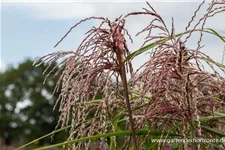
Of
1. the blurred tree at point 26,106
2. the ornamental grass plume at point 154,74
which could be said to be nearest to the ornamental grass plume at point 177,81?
the ornamental grass plume at point 154,74

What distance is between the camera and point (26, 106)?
30.6 metres

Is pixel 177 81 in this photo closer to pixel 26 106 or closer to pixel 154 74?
pixel 154 74

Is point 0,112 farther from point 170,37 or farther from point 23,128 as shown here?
point 170,37

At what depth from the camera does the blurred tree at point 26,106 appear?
29141mm

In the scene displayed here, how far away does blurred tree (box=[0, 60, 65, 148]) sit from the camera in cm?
2914

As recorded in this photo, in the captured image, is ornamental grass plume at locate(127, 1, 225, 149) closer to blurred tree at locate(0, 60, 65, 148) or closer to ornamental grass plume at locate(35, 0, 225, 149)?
ornamental grass plume at locate(35, 0, 225, 149)

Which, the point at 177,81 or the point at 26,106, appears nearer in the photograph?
the point at 177,81

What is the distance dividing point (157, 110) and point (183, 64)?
17cm

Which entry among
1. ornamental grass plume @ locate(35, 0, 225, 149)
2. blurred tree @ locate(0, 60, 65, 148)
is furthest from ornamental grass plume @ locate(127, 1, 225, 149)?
blurred tree @ locate(0, 60, 65, 148)

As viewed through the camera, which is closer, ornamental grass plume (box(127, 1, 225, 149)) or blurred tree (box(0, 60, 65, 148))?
ornamental grass plume (box(127, 1, 225, 149))

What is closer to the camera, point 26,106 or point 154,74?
point 154,74

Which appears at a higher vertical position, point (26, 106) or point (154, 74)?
point (26, 106)

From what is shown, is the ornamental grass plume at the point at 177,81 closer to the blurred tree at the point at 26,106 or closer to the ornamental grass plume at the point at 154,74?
the ornamental grass plume at the point at 154,74

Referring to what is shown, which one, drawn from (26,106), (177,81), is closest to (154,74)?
(177,81)
